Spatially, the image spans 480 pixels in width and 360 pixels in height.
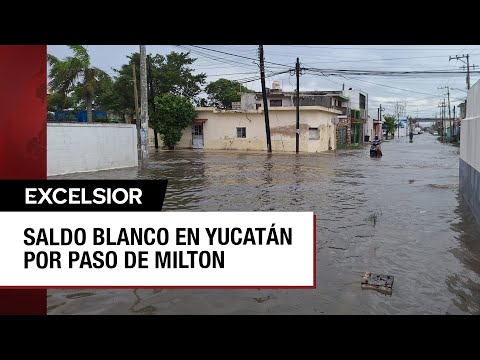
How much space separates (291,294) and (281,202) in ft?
20.1

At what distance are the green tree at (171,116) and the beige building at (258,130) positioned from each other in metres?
1.25

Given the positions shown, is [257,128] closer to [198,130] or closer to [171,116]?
[198,130]

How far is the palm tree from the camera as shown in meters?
28.8

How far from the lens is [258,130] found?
119 feet

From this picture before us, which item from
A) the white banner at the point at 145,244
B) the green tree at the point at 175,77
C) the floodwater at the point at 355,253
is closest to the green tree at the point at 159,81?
the green tree at the point at 175,77

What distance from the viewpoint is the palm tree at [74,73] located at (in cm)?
2883

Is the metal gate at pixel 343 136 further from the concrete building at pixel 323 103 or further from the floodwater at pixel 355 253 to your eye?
the floodwater at pixel 355 253

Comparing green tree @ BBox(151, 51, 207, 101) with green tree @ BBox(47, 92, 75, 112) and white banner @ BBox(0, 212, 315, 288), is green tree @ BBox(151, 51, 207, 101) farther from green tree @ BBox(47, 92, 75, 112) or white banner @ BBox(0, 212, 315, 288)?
white banner @ BBox(0, 212, 315, 288)

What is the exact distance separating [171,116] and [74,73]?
8480 millimetres

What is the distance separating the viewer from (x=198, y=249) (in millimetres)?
3225

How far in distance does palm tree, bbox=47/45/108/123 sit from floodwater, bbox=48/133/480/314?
59.5ft
